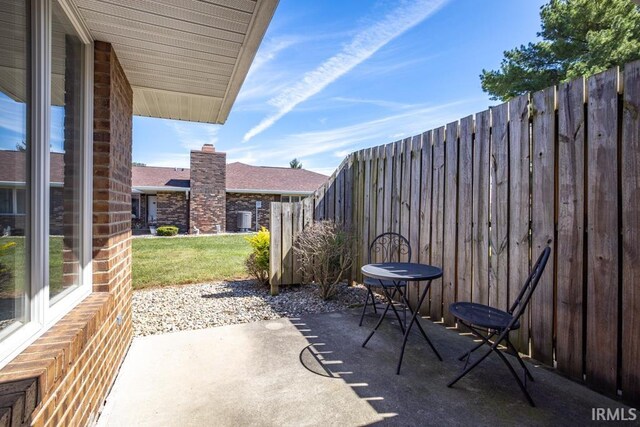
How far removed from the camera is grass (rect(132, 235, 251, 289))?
6016 mm

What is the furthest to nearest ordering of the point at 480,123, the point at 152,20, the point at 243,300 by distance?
the point at 243,300
the point at 480,123
the point at 152,20

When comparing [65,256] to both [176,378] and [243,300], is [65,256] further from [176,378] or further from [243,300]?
[243,300]

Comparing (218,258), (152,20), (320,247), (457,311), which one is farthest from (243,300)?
(218,258)

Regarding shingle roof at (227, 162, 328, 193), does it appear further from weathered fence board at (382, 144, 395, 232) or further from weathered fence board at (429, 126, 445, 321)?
weathered fence board at (429, 126, 445, 321)

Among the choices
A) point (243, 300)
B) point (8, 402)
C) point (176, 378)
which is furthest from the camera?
point (243, 300)

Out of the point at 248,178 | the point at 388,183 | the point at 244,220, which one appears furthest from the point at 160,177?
the point at 388,183

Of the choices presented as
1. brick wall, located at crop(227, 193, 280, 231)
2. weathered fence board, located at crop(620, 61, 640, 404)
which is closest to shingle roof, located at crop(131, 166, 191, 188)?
brick wall, located at crop(227, 193, 280, 231)

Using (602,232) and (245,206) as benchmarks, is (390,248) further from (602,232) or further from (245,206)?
(245,206)

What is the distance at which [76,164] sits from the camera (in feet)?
6.84

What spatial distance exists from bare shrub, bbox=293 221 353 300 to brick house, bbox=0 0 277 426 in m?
2.35

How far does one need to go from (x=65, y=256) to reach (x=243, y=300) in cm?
282

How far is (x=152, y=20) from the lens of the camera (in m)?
2.03

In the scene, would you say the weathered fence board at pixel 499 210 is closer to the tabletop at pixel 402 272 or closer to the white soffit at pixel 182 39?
the tabletop at pixel 402 272

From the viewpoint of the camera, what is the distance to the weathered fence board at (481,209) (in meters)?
3.11
